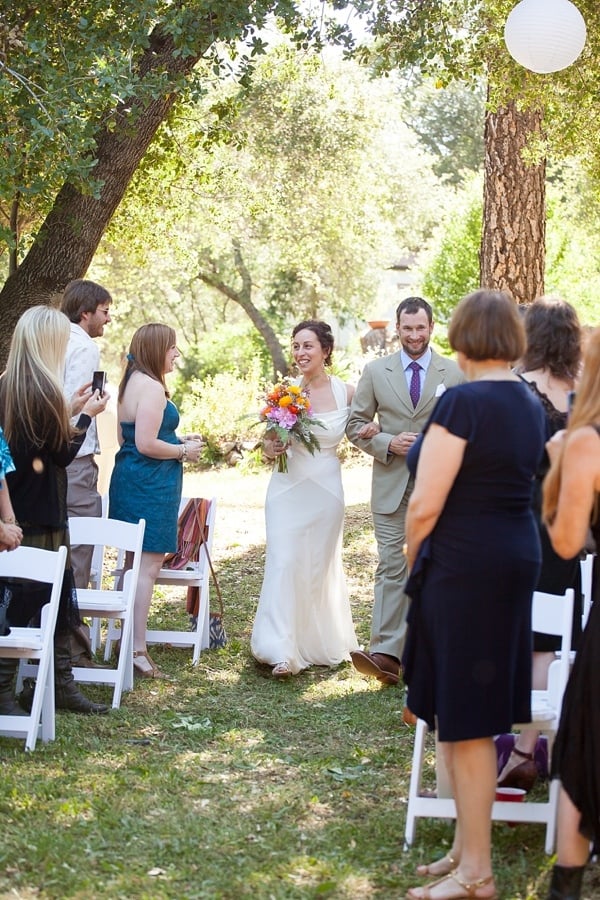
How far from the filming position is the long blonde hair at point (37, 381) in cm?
558

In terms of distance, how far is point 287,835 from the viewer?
432cm

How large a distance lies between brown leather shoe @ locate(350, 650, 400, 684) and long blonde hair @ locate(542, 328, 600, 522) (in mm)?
3299

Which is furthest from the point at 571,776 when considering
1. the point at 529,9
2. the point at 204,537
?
the point at 529,9

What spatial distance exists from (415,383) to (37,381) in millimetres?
2338

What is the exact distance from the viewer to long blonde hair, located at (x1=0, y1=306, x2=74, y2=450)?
5582 mm

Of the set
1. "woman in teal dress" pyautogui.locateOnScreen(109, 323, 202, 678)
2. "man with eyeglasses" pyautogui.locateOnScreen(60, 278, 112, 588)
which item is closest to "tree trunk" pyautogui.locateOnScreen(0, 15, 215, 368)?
"man with eyeglasses" pyautogui.locateOnScreen(60, 278, 112, 588)

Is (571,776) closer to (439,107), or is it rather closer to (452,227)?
(452,227)

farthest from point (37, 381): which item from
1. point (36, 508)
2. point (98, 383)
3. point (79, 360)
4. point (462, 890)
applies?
point (462, 890)

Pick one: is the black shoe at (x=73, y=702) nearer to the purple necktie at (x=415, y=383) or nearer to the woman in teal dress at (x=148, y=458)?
the woman in teal dress at (x=148, y=458)

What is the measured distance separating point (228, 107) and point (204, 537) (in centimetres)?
440

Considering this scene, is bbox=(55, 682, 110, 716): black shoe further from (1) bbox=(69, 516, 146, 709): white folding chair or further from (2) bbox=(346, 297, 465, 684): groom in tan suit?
(2) bbox=(346, 297, 465, 684): groom in tan suit

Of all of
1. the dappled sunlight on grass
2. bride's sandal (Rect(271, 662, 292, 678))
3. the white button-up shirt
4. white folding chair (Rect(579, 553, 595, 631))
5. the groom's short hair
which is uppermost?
the groom's short hair

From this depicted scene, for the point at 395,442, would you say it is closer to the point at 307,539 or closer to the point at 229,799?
the point at 307,539

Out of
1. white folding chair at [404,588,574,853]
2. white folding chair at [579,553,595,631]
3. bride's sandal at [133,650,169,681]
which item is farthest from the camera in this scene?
bride's sandal at [133,650,169,681]
